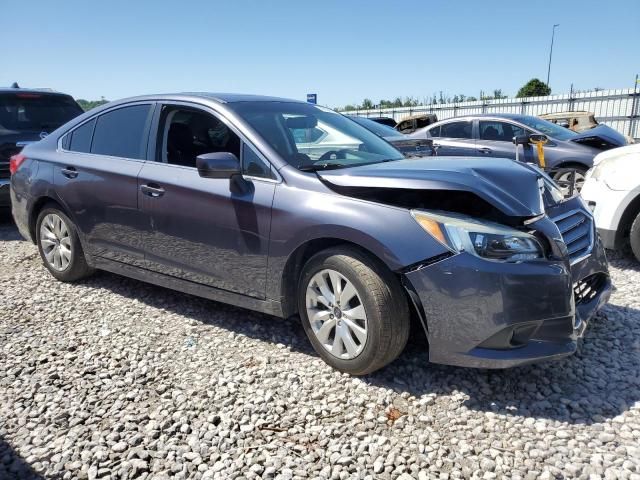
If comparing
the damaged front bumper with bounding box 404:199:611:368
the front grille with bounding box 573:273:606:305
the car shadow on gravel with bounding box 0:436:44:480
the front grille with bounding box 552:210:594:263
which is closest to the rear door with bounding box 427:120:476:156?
the front grille with bounding box 552:210:594:263

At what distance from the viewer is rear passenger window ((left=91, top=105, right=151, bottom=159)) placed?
4.04 meters

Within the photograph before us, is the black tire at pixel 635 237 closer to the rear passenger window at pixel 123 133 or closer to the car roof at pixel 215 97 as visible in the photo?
the car roof at pixel 215 97

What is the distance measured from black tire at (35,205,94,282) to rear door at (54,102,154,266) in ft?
0.55

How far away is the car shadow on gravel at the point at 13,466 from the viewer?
2.32 meters

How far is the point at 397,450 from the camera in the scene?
95.2 inches

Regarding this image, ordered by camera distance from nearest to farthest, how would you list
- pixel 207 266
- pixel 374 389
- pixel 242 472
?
pixel 242 472, pixel 374 389, pixel 207 266

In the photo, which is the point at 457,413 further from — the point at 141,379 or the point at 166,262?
the point at 166,262

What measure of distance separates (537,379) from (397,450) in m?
1.07

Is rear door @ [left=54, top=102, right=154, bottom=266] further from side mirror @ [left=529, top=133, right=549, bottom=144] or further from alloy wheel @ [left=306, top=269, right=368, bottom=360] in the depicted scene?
side mirror @ [left=529, top=133, right=549, bottom=144]

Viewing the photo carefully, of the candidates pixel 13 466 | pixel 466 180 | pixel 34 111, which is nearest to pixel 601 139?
pixel 466 180

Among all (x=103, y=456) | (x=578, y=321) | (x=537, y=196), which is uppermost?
(x=537, y=196)

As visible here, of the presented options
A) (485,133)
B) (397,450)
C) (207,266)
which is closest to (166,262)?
(207,266)

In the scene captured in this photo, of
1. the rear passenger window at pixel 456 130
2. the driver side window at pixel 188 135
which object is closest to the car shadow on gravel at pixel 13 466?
the driver side window at pixel 188 135

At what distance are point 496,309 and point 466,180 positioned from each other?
696mm
